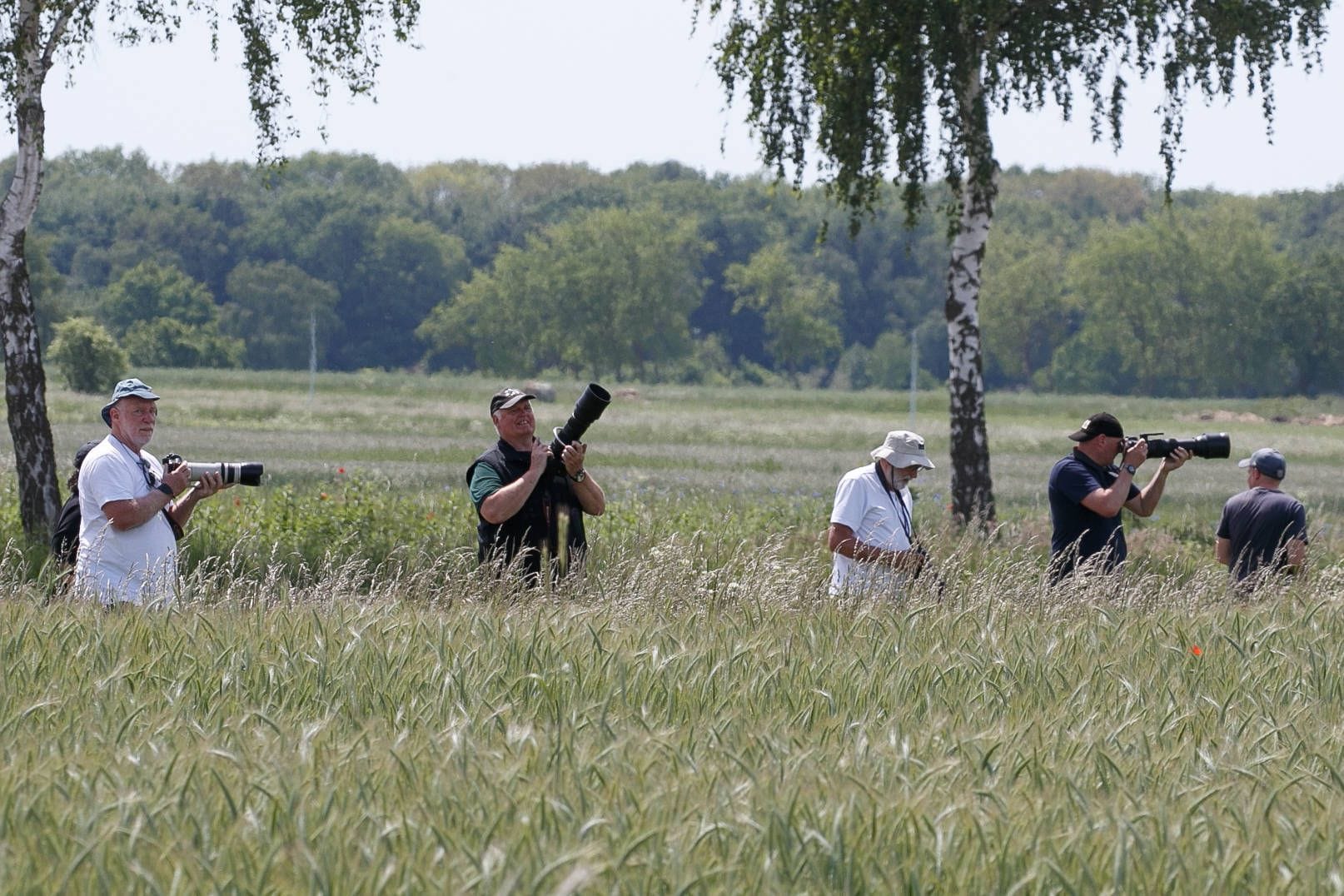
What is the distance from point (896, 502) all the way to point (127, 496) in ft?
12.7

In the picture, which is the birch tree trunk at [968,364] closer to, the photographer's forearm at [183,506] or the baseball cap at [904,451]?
the baseball cap at [904,451]

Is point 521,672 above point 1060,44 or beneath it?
beneath

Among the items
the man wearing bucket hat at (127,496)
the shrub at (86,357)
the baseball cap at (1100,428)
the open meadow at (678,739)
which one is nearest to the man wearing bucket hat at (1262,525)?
the baseball cap at (1100,428)

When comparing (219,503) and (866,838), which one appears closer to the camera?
(866,838)

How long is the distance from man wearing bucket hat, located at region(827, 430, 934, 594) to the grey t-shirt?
2354 millimetres

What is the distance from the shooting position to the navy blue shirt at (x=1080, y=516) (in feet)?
33.9

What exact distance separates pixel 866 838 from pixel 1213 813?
0.89 m

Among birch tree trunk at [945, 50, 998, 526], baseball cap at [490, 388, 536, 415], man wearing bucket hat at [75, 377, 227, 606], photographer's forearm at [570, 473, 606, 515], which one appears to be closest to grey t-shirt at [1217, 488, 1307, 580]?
photographer's forearm at [570, 473, 606, 515]

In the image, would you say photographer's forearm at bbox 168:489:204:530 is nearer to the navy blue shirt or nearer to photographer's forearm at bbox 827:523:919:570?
photographer's forearm at bbox 827:523:919:570

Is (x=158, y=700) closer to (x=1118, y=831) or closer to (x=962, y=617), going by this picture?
(x=1118, y=831)

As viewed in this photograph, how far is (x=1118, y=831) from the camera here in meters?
3.77

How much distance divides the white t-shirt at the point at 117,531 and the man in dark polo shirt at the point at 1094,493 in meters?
4.93

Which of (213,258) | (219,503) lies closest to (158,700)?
(219,503)

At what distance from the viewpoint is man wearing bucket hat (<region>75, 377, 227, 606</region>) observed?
8.21 meters
